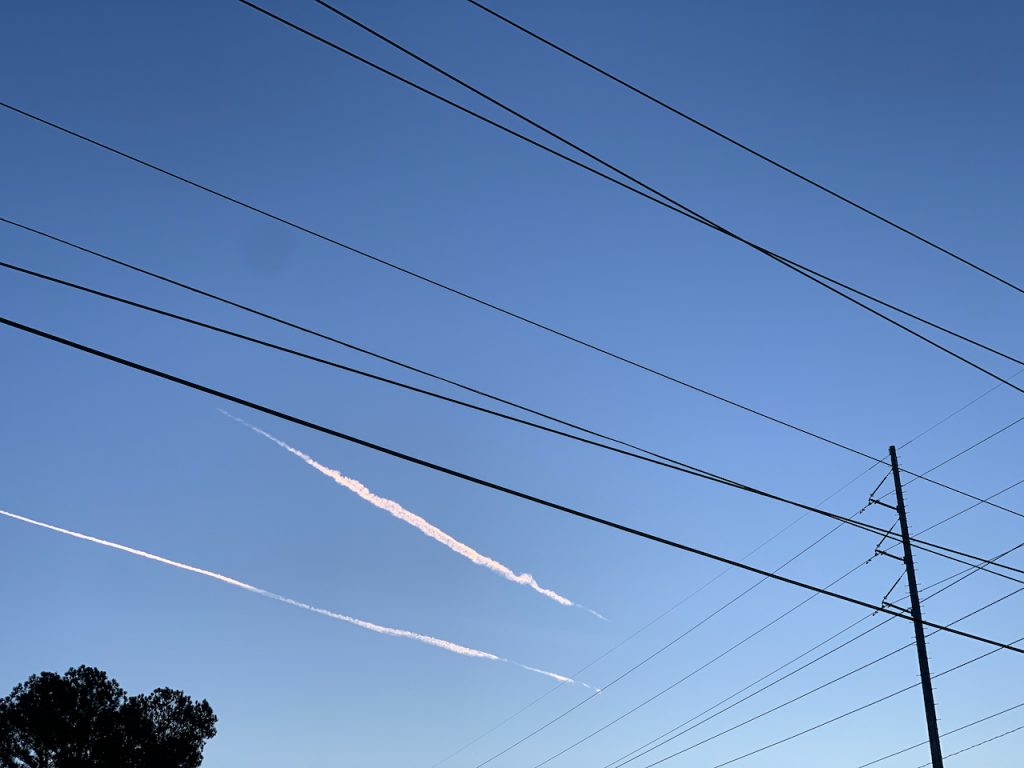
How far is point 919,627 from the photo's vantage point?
2328 cm

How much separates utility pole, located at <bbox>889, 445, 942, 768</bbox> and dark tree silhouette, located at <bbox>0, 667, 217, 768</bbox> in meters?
51.9

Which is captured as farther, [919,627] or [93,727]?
[93,727]

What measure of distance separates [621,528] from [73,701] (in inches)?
2282

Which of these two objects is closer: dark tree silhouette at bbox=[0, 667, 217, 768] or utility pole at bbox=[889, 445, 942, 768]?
utility pole at bbox=[889, 445, 942, 768]

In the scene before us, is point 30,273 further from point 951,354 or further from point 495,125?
point 951,354

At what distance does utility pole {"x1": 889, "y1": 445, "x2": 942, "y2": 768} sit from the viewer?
2161 centimetres

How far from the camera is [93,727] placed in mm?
58406

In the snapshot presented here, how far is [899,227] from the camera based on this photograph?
14.4 m

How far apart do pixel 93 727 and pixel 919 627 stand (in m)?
53.8

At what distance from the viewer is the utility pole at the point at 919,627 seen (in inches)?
851

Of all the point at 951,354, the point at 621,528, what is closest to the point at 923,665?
the point at 951,354

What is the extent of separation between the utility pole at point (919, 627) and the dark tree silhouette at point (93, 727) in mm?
51897

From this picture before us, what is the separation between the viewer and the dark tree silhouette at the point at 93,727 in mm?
56938

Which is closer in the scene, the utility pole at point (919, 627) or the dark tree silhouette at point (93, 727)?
the utility pole at point (919, 627)
